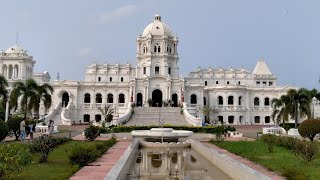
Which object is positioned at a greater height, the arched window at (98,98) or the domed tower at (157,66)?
the domed tower at (157,66)

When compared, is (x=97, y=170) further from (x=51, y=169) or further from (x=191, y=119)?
(x=191, y=119)

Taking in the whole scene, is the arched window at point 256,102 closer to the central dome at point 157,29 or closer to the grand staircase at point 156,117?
the central dome at point 157,29

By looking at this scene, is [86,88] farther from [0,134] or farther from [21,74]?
[0,134]

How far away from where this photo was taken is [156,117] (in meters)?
54.6

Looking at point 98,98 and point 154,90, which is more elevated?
point 154,90

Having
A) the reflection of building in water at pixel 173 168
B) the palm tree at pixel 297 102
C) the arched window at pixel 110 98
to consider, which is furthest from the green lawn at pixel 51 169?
the arched window at pixel 110 98

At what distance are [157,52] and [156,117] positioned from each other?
22.9 meters

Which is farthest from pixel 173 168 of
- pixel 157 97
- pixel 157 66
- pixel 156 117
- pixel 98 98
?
pixel 157 66

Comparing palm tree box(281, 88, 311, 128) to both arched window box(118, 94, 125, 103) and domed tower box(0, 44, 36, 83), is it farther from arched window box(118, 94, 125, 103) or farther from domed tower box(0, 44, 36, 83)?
domed tower box(0, 44, 36, 83)

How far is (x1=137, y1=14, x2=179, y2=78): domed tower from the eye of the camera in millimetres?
73688

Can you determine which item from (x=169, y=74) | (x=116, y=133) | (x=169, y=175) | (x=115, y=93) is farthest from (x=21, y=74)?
(x=169, y=175)

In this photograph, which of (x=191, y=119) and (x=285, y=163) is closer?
(x=285, y=163)

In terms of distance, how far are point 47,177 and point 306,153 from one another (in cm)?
1164

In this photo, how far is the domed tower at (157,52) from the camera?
7369cm
